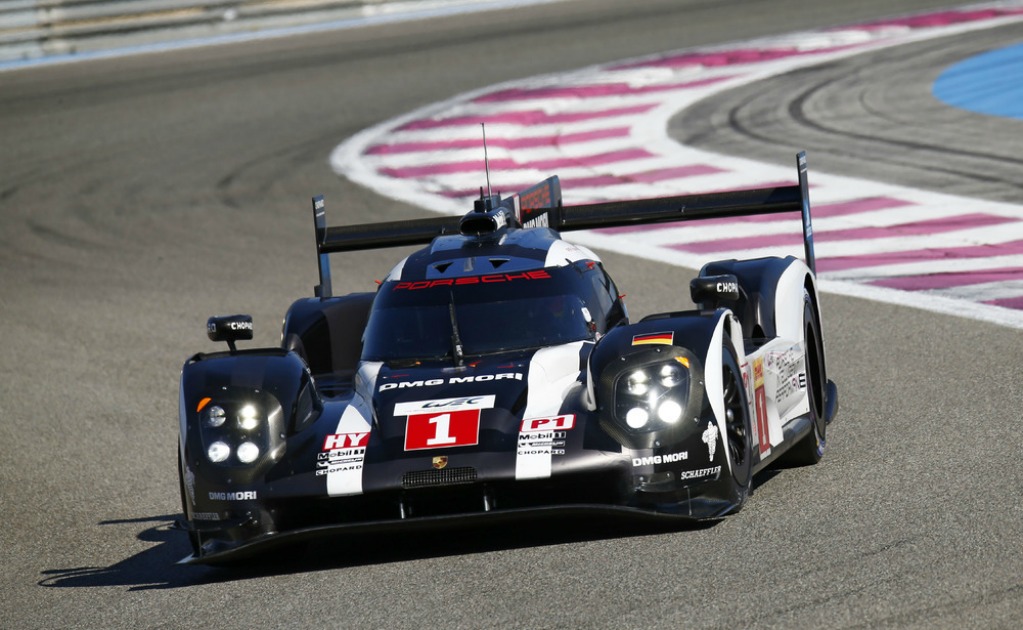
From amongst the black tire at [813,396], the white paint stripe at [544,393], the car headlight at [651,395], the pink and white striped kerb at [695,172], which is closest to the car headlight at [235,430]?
the white paint stripe at [544,393]

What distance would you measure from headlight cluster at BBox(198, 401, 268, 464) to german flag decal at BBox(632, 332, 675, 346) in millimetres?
1568

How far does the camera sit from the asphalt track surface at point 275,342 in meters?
5.96

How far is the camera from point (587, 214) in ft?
31.8

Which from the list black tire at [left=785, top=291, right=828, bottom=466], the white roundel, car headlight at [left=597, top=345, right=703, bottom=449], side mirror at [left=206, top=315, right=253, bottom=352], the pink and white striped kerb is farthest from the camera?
the pink and white striped kerb

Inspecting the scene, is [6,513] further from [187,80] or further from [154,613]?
[187,80]

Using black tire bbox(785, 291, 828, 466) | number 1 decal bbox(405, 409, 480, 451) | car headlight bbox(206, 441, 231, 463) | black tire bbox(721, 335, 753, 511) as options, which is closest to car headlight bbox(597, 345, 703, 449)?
black tire bbox(721, 335, 753, 511)

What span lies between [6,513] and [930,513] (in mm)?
4567

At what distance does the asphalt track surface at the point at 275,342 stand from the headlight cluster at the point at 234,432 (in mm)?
482

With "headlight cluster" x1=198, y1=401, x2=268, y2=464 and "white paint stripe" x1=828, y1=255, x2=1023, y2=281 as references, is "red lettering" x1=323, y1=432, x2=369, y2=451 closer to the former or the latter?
"headlight cluster" x1=198, y1=401, x2=268, y2=464

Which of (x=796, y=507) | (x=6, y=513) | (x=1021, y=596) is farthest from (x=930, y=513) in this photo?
(x=6, y=513)

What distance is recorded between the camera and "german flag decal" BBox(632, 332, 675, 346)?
277 inches

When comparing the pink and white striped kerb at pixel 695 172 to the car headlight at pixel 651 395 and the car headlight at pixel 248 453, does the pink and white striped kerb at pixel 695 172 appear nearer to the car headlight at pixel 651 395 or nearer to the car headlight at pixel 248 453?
the car headlight at pixel 651 395

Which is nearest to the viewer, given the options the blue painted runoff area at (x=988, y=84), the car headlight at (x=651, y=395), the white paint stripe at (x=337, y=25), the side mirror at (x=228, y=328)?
the car headlight at (x=651, y=395)

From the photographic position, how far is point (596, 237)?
14953mm
